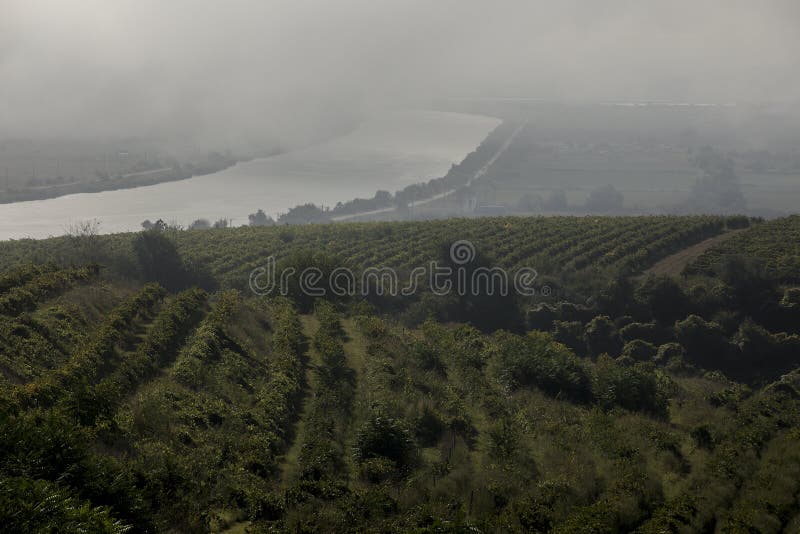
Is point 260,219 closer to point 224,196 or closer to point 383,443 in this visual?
point 224,196

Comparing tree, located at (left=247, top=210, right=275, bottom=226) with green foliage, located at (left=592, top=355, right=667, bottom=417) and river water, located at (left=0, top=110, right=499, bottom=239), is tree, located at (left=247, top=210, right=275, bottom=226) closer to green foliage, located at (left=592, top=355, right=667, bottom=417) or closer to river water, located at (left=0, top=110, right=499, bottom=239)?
river water, located at (left=0, top=110, right=499, bottom=239)

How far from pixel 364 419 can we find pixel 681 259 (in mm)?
46241

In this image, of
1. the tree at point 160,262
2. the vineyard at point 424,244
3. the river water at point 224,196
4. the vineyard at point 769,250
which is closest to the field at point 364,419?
the vineyard at point 769,250

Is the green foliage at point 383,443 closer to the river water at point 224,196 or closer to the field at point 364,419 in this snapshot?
the field at point 364,419

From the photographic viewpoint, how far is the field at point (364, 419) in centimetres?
1350

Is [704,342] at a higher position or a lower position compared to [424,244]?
lower

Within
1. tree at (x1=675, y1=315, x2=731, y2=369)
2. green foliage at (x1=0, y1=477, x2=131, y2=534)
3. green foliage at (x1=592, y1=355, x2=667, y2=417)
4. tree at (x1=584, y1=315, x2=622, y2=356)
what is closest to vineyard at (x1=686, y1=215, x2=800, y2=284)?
tree at (x1=675, y1=315, x2=731, y2=369)

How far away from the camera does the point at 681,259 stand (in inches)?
2260

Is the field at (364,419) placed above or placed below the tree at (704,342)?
above

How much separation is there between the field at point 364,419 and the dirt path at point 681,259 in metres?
8.69

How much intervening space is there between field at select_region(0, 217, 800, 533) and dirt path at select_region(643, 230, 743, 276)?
28.5 ft

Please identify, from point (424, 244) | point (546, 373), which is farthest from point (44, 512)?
point (424, 244)

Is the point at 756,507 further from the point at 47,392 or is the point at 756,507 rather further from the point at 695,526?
the point at 47,392

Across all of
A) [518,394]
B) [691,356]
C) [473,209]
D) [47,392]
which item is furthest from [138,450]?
[473,209]
